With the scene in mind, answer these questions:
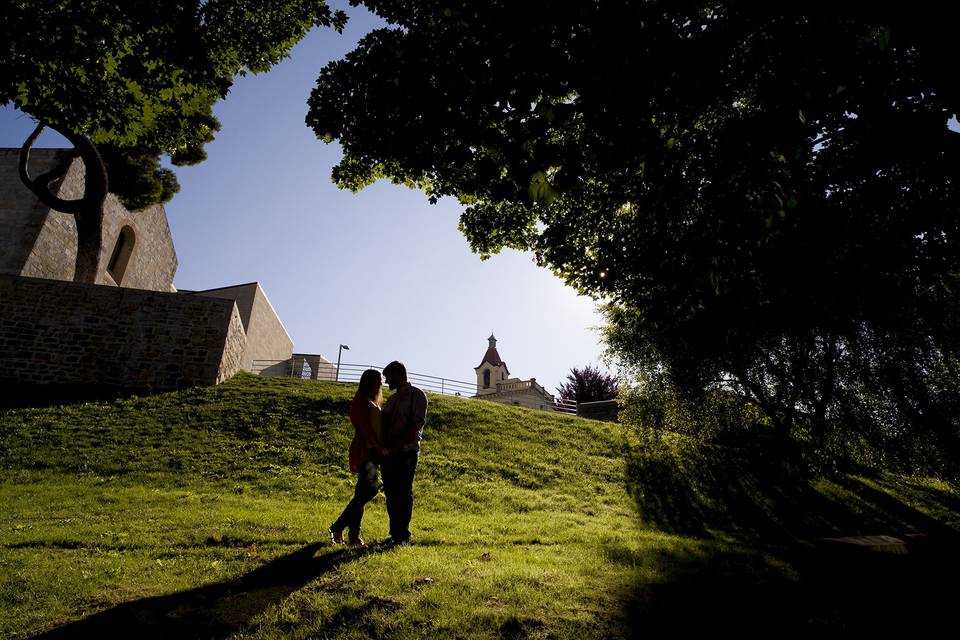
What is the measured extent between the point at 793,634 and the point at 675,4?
23.1 feet

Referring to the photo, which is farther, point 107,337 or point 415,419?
point 107,337

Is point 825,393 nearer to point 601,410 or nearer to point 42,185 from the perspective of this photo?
point 601,410

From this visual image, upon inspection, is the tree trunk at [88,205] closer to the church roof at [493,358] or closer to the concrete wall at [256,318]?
the concrete wall at [256,318]

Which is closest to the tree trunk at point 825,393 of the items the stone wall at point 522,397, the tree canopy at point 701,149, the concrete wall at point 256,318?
the tree canopy at point 701,149

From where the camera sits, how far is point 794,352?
13680 millimetres

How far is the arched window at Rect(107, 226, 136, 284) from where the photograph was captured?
22.7m

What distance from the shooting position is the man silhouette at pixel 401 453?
525 centimetres

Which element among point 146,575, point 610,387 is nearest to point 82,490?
point 146,575

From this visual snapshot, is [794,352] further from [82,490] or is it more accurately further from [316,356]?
[316,356]

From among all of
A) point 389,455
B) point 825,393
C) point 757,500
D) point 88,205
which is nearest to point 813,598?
point 389,455

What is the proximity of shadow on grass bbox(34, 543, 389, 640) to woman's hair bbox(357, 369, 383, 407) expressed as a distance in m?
1.78

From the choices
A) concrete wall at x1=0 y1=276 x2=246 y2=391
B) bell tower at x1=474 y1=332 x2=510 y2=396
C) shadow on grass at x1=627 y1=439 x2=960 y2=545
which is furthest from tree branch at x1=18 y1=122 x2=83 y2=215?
bell tower at x1=474 y1=332 x2=510 y2=396

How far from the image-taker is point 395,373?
223 inches

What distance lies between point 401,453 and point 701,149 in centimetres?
637
